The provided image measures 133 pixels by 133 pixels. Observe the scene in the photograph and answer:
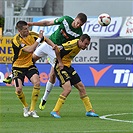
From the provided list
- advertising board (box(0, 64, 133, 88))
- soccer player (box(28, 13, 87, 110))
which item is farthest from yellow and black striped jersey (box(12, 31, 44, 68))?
advertising board (box(0, 64, 133, 88))

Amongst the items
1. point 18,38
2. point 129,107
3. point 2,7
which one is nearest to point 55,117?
point 18,38

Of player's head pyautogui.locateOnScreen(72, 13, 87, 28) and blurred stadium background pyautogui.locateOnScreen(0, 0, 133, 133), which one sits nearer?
blurred stadium background pyautogui.locateOnScreen(0, 0, 133, 133)

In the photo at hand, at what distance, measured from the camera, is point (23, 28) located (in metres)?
13.8

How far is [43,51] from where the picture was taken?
1559cm

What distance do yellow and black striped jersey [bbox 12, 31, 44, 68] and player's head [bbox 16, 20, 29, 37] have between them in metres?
0.13

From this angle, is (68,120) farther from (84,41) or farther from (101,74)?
(101,74)

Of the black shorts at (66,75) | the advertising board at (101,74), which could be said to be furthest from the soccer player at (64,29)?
the advertising board at (101,74)

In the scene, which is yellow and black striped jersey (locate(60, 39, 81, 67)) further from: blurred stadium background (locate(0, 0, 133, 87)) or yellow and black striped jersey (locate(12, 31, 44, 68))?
blurred stadium background (locate(0, 0, 133, 87))

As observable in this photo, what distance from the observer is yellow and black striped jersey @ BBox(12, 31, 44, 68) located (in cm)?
1396

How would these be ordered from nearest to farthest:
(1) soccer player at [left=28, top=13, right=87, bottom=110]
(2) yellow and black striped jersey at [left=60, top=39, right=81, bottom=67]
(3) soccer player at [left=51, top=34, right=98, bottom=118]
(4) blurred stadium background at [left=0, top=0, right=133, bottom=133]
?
(4) blurred stadium background at [left=0, top=0, right=133, bottom=133] → (3) soccer player at [left=51, top=34, right=98, bottom=118] → (2) yellow and black striped jersey at [left=60, top=39, right=81, bottom=67] → (1) soccer player at [left=28, top=13, right=87, bottom=110]

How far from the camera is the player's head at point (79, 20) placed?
13953 millimetres

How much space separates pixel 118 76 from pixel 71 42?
1382 centimetres

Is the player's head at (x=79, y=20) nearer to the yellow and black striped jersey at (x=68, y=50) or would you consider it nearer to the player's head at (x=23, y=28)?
the yellow and black striped jersey at (x=68, y=50)

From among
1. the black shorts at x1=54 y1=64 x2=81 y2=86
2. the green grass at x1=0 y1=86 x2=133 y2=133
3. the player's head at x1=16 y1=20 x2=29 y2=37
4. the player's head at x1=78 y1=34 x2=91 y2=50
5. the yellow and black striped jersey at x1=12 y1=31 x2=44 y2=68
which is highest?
the player's head at x1=16 y1=20 x2=29 y2=37
